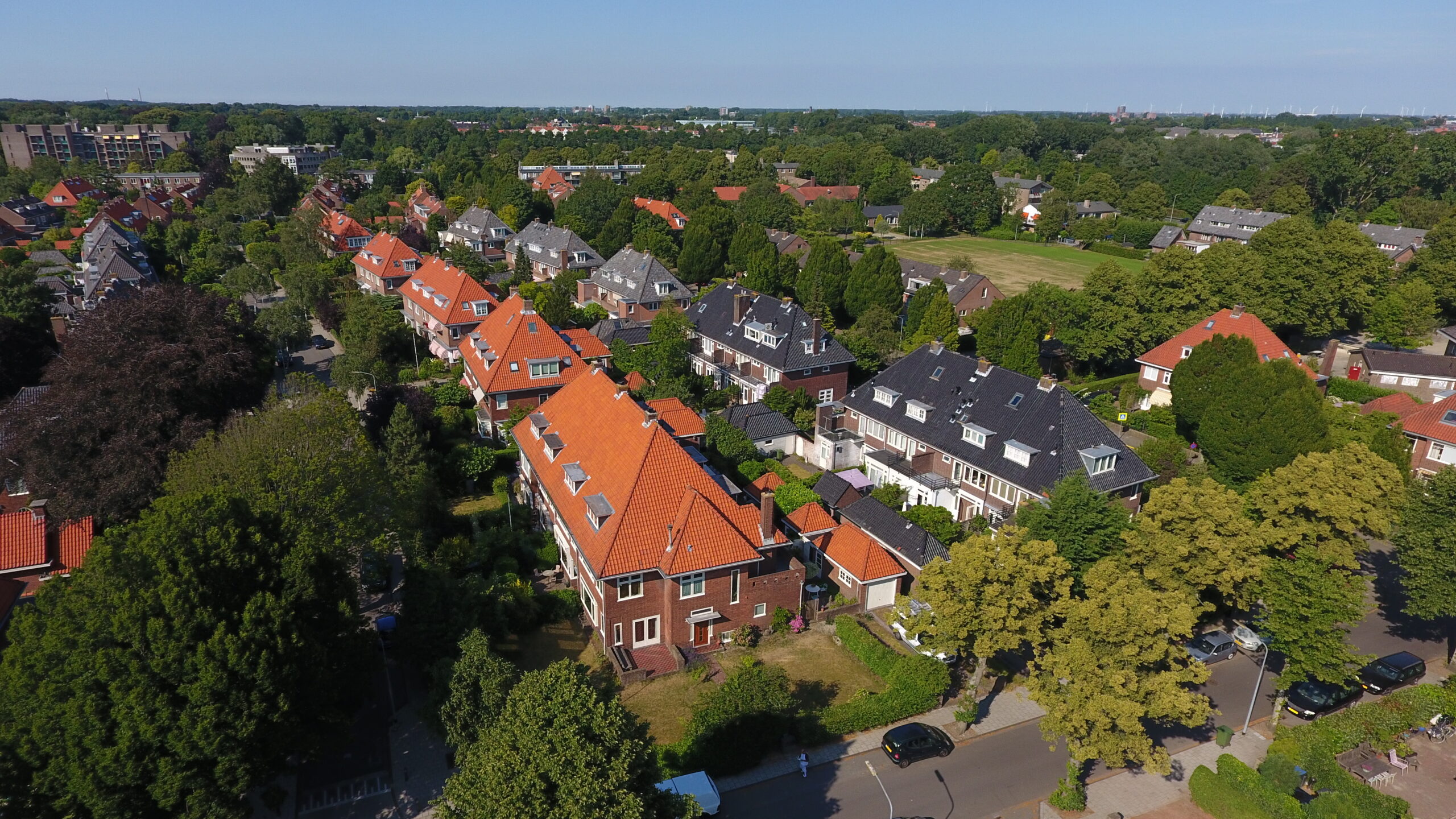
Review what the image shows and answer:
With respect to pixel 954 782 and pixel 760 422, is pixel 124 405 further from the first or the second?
pixel 954 782

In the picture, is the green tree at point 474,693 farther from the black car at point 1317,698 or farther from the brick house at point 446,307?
the brick house at point 446,307

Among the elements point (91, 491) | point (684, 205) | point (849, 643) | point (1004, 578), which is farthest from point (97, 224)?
point (1004, 578)

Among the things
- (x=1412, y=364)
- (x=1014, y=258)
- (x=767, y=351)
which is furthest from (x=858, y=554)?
(x=1014, y=258)

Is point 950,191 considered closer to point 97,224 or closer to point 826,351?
point 826,351

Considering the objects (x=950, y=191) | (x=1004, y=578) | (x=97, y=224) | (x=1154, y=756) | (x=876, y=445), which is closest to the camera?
(x=1154, y=756)

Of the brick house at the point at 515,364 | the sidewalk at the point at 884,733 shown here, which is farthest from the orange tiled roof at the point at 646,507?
the brick house at the point at 515,364
